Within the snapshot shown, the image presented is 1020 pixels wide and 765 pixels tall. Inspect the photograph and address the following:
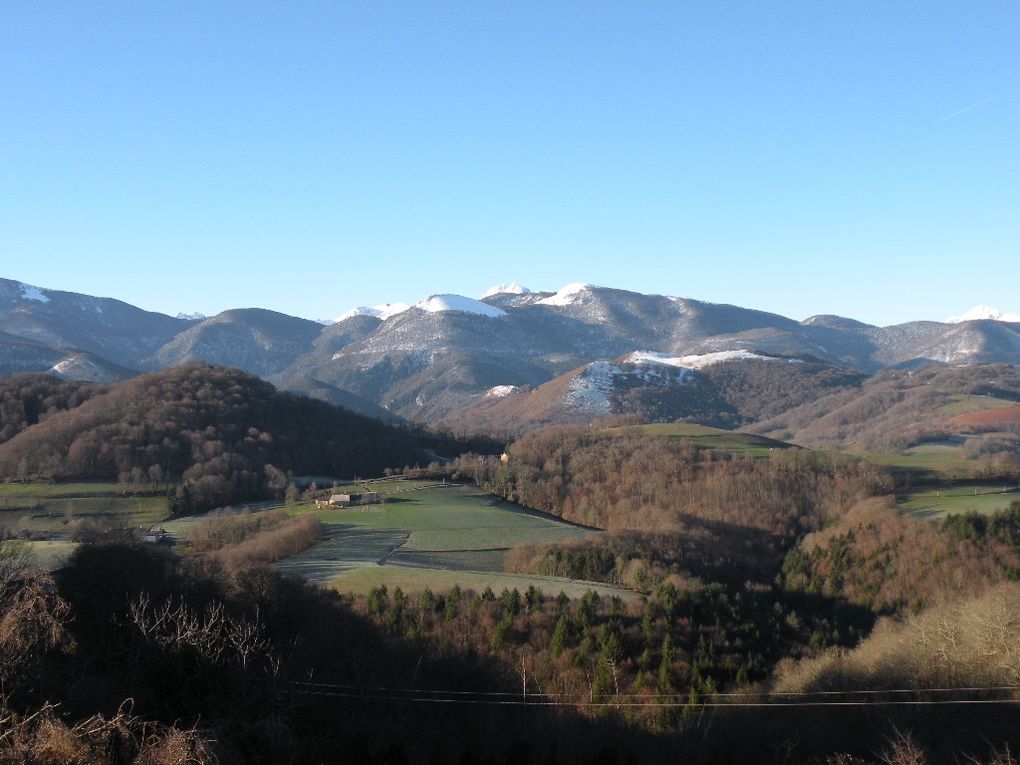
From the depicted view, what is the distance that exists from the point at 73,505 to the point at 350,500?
24866 mm

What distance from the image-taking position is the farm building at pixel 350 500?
270 ft

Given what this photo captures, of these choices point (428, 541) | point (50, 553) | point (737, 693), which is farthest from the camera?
point (428, 541)

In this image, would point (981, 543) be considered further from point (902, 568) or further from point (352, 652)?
point (352, 652)

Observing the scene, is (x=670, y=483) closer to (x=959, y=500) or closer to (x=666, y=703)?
(x=959, y=500)

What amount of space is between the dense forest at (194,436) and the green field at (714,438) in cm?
3251

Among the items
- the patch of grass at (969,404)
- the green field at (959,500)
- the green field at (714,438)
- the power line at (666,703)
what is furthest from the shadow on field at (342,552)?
the patch of grass at (969,404)

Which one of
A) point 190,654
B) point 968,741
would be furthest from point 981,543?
point 190,654

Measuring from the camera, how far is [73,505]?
78.9 m

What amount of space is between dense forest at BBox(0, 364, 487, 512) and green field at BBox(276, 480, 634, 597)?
530 inches

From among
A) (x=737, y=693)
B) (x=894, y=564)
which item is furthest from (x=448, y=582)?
(x=894, y=564)

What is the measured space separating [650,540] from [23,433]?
74.0 m

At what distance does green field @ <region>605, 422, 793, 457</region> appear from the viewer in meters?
106

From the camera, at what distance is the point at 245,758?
20188 millimetres

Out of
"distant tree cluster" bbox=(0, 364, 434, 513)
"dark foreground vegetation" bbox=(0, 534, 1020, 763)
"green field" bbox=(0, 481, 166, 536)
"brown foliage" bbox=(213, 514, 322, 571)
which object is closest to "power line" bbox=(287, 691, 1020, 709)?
"dark foreground vegetation" bbox=(0, 534, 1020, 763)
